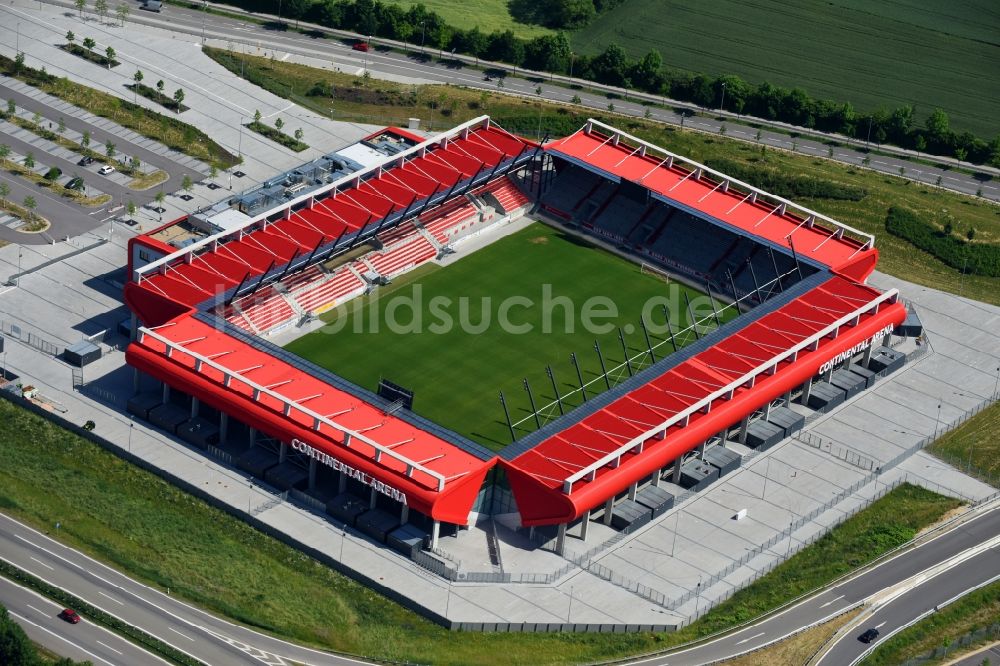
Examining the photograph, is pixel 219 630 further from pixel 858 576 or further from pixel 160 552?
pixel 858 576

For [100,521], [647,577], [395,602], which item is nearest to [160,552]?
[100,521]

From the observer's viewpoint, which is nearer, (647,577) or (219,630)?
(219,630)

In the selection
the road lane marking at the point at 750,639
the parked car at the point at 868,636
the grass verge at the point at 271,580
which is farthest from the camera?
the parked car at the point at 868,636

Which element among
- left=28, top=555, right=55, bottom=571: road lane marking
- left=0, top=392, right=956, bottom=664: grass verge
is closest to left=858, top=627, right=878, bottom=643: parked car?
left=0, top=392, right=956, bottom=664: grass verge

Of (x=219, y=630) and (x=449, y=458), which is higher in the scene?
(x=449, y=458)

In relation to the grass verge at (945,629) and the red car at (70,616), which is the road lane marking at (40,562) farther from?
the grass verge at (945,629)

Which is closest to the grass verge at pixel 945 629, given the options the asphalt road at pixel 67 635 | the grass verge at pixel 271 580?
the grass verge at pixel 271 580
